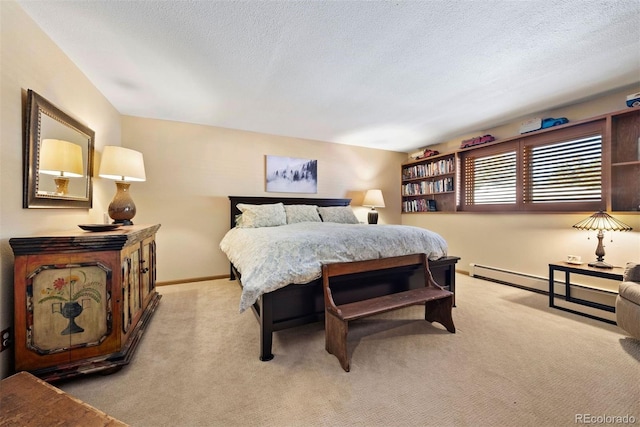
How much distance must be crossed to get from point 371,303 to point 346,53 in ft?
6.45

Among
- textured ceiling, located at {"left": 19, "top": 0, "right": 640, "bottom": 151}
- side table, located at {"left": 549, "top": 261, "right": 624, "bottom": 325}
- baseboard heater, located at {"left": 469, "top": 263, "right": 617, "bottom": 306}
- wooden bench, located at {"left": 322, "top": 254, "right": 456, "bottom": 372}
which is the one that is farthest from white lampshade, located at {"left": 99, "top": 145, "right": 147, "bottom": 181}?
baseboard heater, located at {"left": 469, "top": 263, "right": 617, "bottom": 306}

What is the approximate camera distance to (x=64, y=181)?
5.98 feet

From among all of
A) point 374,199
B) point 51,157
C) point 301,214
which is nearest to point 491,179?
point 374,199

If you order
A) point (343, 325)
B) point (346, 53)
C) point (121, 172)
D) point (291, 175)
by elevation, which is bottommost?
point (343, 325)

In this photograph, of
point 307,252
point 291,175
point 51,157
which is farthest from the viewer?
point 291,175

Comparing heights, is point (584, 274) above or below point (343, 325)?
above

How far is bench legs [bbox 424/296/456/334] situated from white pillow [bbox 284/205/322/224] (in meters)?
1.94

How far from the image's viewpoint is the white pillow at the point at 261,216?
3.15m

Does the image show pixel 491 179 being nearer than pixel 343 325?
No

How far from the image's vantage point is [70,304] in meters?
1.41

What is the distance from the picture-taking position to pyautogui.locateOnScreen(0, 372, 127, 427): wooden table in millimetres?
863

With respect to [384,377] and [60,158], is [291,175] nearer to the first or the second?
[60,158]

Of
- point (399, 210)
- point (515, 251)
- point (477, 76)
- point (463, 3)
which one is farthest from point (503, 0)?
point (399, 210)

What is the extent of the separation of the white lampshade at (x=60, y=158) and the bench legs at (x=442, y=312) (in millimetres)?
3005
